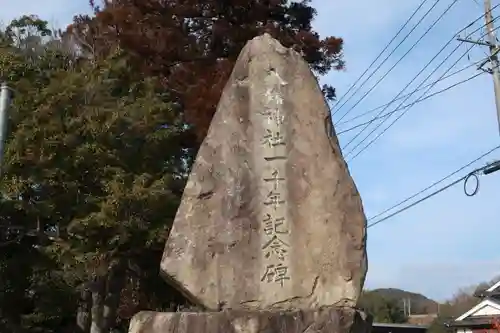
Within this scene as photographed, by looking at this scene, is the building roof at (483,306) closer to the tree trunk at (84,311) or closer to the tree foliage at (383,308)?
the tree foliage at (383,308)

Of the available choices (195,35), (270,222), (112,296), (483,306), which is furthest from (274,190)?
(483,306)

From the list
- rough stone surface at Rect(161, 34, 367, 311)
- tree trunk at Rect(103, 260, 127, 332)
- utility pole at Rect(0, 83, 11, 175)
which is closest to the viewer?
rough stone surface at Rect(161, 34, 367, 311)

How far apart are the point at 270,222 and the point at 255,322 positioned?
92 cm

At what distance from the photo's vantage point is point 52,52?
39.5ft

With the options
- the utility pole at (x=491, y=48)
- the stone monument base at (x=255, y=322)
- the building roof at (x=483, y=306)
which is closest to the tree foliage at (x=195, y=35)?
the utility pole at (x=491, y=48)

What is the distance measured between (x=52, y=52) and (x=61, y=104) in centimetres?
224

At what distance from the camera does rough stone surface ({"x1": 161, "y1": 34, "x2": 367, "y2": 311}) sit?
209 inches

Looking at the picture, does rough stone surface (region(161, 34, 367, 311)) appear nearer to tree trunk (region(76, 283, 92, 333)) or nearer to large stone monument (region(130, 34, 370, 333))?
large stone monument (region(130, 34, 370, 333))

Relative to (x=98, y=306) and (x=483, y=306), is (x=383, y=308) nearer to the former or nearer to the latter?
(x=483, y=306)

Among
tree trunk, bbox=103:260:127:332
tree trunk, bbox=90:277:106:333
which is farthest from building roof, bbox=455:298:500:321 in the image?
tree trunk, bbox=90:277:106:333

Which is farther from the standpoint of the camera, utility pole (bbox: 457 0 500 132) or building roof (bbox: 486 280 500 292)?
building roof (bbox: 486 280 500 292)

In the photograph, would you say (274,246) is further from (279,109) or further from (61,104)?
(61,104)

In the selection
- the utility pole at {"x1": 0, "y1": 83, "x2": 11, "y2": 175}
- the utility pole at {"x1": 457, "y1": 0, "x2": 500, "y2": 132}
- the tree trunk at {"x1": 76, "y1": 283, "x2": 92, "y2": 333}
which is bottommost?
the tree trunk at {"x1": 76, "y1": 283, "x2": 92, "y2": 333}

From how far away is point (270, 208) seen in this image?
18.2 ft
